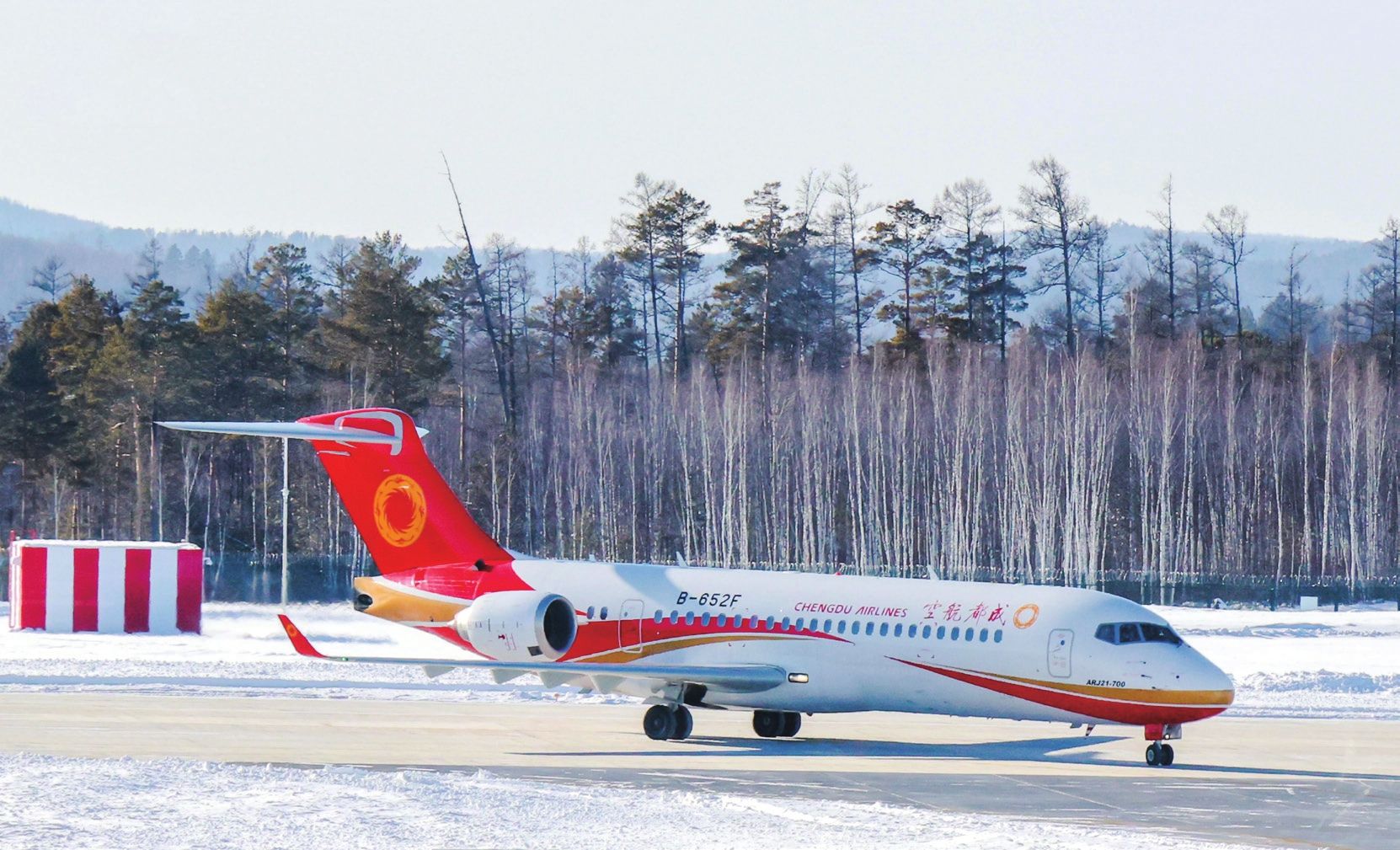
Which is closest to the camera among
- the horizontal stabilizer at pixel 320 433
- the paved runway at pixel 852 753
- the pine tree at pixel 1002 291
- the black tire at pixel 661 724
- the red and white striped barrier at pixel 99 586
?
the paved runway at pixel 852 753

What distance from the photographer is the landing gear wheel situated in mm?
22047

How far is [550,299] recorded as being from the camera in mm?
92312

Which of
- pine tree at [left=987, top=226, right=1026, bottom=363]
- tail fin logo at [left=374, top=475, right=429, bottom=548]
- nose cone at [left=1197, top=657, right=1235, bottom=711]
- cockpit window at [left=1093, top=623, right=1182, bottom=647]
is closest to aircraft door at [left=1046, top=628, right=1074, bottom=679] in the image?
cockpit window at [left=1093, top=623, right=1182, bottom=647]

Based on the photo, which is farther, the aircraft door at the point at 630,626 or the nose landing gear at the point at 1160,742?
the aircraft door at the point at 630,626

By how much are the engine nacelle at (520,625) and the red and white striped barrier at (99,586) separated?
60.9 feet

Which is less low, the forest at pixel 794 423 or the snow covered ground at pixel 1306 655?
the forest at pixel 794 423

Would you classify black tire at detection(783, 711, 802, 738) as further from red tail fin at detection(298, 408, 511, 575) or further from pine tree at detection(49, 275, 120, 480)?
pine tree at detection(49, 275, 120, 480)

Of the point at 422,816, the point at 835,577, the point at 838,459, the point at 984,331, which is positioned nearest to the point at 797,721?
the point at 835,577

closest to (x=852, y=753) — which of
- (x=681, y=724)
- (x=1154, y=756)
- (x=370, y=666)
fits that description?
(x=681, y=724)

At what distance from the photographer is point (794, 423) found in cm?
7269

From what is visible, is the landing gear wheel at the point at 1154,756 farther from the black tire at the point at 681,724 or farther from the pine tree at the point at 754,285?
the pine tree at the point at 754,285

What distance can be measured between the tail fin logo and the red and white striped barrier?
15.8m

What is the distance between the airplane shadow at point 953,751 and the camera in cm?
2172

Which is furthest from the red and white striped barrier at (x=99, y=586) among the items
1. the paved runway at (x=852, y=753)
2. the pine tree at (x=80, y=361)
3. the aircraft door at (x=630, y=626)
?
the pine tree at (x=80, y=361)
